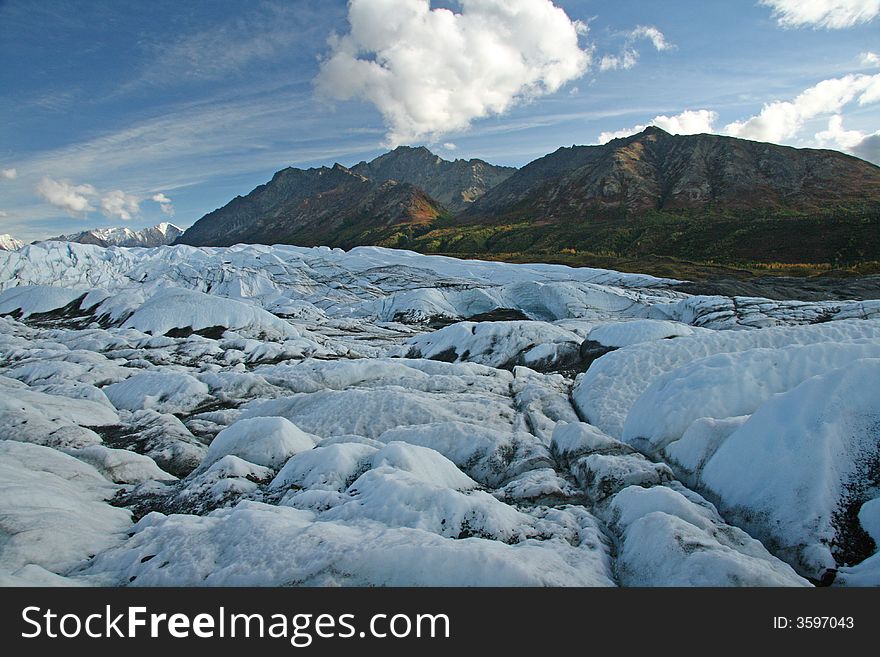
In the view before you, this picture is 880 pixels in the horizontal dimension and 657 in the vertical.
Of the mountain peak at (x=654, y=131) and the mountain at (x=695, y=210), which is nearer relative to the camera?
the mountain at (x=695, y=210)

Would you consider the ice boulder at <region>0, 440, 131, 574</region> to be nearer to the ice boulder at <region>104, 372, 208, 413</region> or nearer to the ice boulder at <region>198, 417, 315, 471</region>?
the ice boulder at <region>198, 417, 315, 471</region>

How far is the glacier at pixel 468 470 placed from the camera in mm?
5465

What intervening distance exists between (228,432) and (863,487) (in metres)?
12.4

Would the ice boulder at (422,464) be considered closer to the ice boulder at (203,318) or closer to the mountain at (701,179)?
the ice boulder at (203,318)

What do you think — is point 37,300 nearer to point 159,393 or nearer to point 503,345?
point 159,393

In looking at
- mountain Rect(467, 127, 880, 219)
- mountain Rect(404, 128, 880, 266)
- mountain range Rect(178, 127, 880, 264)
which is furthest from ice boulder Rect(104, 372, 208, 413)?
mountain Rect(467, 127, 880, 219)

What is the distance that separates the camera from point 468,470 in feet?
34.1

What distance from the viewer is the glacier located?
5.46 m

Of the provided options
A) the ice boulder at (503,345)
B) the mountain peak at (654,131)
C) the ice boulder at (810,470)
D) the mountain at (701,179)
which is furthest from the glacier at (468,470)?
the mountain peak at (654,131)

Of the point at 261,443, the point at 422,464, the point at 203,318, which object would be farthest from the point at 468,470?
the point at 203,318

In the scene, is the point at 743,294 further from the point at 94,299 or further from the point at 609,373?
the point at 94,299
